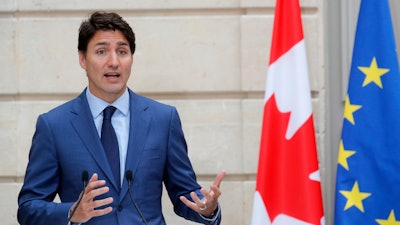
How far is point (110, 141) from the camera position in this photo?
408 centimetres

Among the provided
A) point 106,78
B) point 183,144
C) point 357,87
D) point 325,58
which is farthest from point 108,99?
point 325,58

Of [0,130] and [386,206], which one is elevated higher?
[0,130]

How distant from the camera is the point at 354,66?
5.55 metres

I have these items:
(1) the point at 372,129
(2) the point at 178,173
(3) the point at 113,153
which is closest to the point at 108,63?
(3) the point at 113,153

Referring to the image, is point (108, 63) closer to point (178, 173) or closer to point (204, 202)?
point (178, 173)

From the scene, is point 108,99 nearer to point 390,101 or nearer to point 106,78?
point 106,78

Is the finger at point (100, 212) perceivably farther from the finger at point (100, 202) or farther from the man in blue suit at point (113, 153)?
the man in blue suit at point (113, 153)

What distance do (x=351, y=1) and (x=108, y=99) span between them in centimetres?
255

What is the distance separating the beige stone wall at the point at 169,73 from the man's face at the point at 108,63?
6.39ft

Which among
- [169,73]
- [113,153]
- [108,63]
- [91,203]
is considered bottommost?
[91,203]

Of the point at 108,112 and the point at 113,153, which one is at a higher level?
the point at 108,112

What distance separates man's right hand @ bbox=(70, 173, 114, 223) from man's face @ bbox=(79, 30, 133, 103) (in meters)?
0.54

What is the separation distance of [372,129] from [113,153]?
1.99 meters

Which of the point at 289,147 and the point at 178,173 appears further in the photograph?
the point at 289,147
